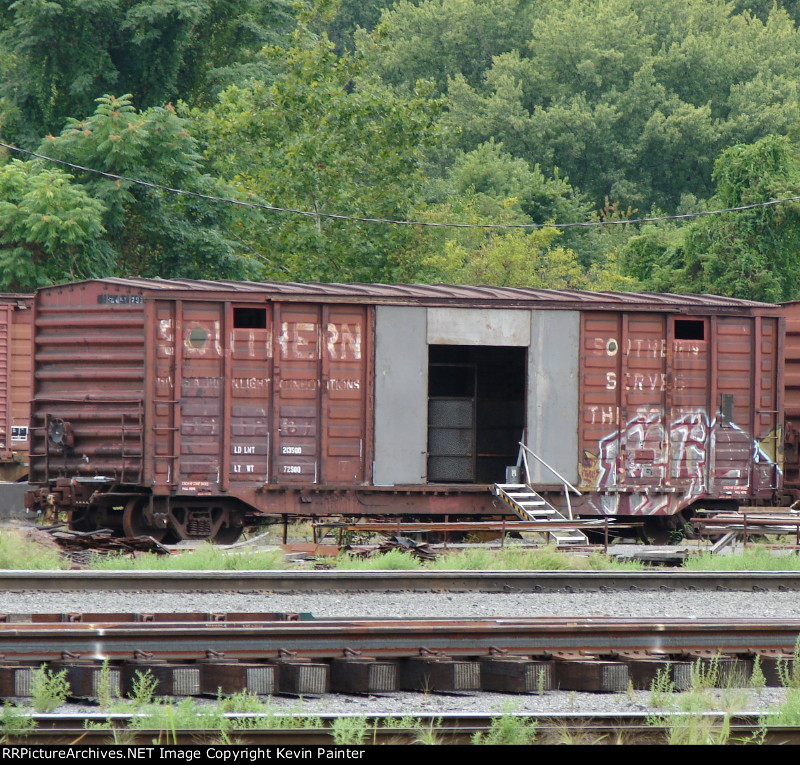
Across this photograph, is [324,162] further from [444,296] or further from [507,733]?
[507,733]

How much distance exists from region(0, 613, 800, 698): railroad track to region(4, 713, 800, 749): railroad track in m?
Result: 0.86

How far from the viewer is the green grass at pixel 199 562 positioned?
13.6 metres

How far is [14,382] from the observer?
21797 mm

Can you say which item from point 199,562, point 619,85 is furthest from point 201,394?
point 619,85

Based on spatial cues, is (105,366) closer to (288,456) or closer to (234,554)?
(288,456)

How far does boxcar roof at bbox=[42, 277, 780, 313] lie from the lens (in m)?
16.5

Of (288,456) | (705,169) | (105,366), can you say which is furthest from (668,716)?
(705,169)

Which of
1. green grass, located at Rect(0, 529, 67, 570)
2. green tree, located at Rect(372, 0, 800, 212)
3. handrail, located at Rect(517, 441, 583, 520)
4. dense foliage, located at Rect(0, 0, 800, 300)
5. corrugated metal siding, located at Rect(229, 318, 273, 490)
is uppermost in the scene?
green tree, located at Rect(372, 0, 800, 212)

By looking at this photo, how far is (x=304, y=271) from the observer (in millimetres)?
30594

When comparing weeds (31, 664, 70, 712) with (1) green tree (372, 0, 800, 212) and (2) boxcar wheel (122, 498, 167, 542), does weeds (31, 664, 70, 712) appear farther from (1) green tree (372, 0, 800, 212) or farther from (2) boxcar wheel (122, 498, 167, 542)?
(1) green tree (372, 0, 800, 212)

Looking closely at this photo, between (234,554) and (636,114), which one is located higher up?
(636,114)

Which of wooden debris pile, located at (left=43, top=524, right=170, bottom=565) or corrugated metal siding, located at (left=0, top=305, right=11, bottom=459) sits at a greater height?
corrugated metal siding, located at (left=0, top=305, right=11, bottom=459)

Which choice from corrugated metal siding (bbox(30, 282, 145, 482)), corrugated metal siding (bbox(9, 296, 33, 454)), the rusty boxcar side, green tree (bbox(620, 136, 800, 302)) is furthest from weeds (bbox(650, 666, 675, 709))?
green tree (bbox(620, 136, 800, 302))

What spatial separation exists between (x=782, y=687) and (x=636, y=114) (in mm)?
50473
